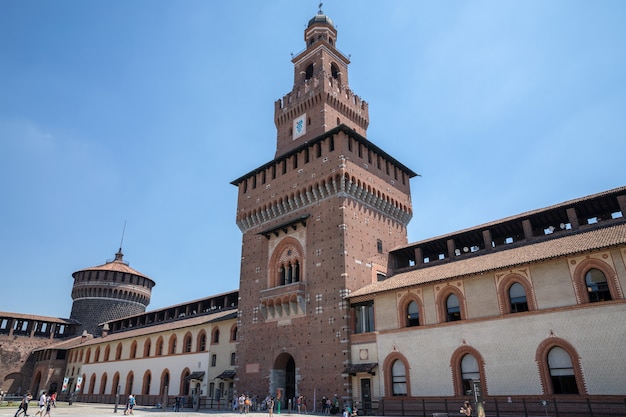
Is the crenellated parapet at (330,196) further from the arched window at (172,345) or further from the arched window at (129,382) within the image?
the arched window at (129,382)

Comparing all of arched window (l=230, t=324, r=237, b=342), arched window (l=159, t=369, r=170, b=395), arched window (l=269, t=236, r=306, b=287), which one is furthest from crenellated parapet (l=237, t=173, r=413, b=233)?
arched window (l=159, t=369, r=170, b=395)

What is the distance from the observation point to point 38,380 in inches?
2507

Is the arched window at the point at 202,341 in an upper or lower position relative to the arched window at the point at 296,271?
lower

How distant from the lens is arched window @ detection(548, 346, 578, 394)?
70.6 feet

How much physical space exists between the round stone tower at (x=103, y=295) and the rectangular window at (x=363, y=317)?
169 ft

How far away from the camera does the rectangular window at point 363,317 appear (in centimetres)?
3009

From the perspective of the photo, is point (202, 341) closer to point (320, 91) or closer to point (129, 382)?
point (129, 382)

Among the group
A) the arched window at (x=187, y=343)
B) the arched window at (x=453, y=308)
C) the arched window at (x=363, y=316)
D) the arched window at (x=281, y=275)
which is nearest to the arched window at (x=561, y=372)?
the arched window at (x=453, y=308)

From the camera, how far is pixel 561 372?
2189cm

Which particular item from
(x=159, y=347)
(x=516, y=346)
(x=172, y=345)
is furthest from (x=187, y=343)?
(x=516, y=346)

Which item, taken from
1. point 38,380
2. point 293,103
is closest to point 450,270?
point 293,103

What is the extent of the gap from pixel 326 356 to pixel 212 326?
17223mm

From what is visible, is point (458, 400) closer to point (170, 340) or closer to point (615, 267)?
point (615, 267)

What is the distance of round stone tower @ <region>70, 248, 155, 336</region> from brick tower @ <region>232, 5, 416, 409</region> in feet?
125
